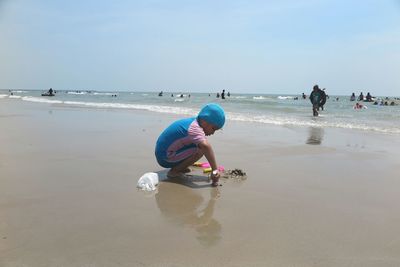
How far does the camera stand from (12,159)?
513 cm

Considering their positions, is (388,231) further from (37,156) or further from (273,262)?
(37,156)

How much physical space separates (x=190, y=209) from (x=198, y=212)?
0.11m

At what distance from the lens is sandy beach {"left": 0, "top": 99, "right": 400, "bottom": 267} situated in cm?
234

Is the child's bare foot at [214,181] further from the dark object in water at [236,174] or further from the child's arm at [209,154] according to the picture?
the dark object in water at [236,174]

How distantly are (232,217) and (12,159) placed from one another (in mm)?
3514

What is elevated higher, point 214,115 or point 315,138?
point 214,115

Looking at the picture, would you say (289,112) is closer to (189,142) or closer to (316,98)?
(316,98)

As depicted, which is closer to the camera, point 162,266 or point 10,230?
point 162,266

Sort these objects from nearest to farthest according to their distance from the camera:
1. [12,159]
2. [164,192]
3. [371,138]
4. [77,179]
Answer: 1. [164,192]
2. [77,179]
3. [12,159]
4. [371,138]

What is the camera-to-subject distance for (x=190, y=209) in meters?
3.24

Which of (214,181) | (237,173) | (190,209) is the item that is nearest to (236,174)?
(237,173)

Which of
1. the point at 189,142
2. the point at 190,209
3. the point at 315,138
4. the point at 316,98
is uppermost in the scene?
the point at 316,98

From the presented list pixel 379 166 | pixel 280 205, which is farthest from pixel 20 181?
pixel 379 166

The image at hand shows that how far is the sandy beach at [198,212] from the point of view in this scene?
2.34m
